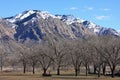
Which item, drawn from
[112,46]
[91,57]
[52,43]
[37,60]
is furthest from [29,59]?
[112,46]

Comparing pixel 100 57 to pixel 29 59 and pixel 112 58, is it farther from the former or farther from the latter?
pixel 29 59

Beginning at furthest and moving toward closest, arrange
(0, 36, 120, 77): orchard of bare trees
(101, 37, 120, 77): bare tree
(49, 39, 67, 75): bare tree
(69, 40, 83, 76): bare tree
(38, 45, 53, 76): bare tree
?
1. (38, 45, 53, 76): bare tree
2. (49, 39, 67, 75): bare tree
3. (69, 40, 83, 76): bare tree
4. (0, 36, 120, 77): orchard of bare trees
5. (101, 37, 120, 77): bare tree

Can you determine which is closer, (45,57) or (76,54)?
(76,54)

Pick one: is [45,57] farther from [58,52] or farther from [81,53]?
[81,53]

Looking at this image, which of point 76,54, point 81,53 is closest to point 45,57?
point 76,54

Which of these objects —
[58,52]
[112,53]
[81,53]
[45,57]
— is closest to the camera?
[112,53]

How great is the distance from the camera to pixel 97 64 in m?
114

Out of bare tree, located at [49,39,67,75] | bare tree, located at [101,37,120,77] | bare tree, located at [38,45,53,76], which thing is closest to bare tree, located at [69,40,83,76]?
bare tree, located at [49,39,67,75]

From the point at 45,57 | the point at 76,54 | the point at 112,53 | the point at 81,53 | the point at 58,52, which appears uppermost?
the point at 58,52

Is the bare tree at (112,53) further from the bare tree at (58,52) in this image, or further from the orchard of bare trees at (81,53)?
A: the bare tree at (58,52)

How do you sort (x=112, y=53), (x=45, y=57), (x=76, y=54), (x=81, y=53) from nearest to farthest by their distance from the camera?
(x=112, y=53) → (x=81, y=53) → (x=76, y=54) → (x=45, y=57)

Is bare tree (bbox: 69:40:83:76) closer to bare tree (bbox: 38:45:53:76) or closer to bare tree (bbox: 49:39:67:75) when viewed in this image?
bare tree (bbox: 49:39:67:75)

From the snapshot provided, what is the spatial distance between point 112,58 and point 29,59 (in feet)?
165

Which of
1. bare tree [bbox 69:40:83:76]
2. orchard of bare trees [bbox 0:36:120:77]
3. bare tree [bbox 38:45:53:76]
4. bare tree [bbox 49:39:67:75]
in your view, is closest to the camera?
orchard of bare trees [bbox 0:36:120:77]
